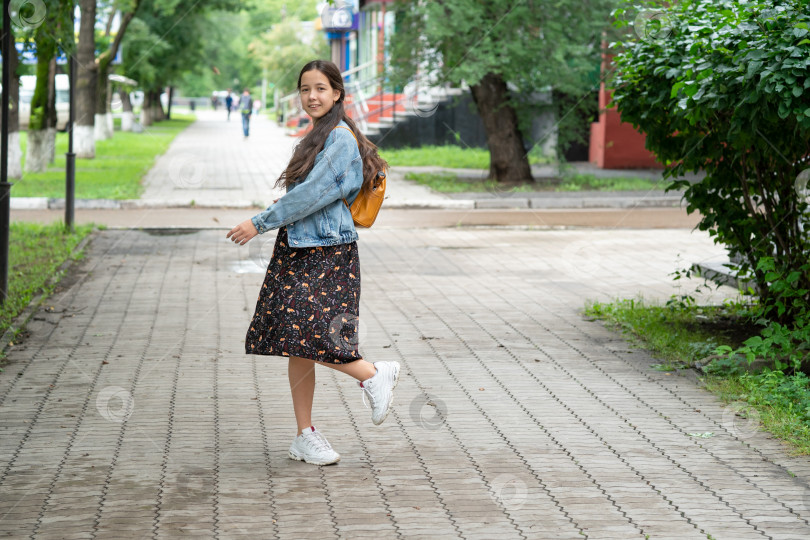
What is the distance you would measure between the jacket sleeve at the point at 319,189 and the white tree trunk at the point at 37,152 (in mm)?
19207

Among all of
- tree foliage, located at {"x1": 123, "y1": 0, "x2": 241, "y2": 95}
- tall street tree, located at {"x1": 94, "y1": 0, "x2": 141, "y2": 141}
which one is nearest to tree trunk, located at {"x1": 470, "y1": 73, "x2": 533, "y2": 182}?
tall street tree, located at {"x1": 94, "y1": 0, "x2": 141, "y2": 141}

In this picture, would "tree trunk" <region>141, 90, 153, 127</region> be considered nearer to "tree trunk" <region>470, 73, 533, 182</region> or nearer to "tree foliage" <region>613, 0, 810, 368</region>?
"tree trunk" <region>470, 73, 533, 182</region>

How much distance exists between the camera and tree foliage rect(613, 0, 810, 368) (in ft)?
19.5

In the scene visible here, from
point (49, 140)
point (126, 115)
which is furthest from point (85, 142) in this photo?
point (126, 115)

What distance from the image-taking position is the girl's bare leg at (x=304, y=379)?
15.9ft

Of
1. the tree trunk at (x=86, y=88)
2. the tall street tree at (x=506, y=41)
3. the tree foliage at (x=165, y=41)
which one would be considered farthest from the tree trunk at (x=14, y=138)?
the tree foliage at (x=165, y=41)

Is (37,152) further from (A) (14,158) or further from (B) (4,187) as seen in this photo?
(B) (4,187)

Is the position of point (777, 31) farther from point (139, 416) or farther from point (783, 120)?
point (139, 416)

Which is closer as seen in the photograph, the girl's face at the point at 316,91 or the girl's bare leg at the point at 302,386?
the girl's face at the point at 316,91

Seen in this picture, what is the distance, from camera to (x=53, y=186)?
64.3 ft

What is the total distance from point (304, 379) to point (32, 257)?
24.6 feet

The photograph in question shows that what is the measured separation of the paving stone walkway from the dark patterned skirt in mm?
595

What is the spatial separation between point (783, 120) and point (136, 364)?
4360 mm

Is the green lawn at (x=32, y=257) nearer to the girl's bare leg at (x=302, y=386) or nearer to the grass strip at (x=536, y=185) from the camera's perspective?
the girl's bare leg at (x=302, y=386)
